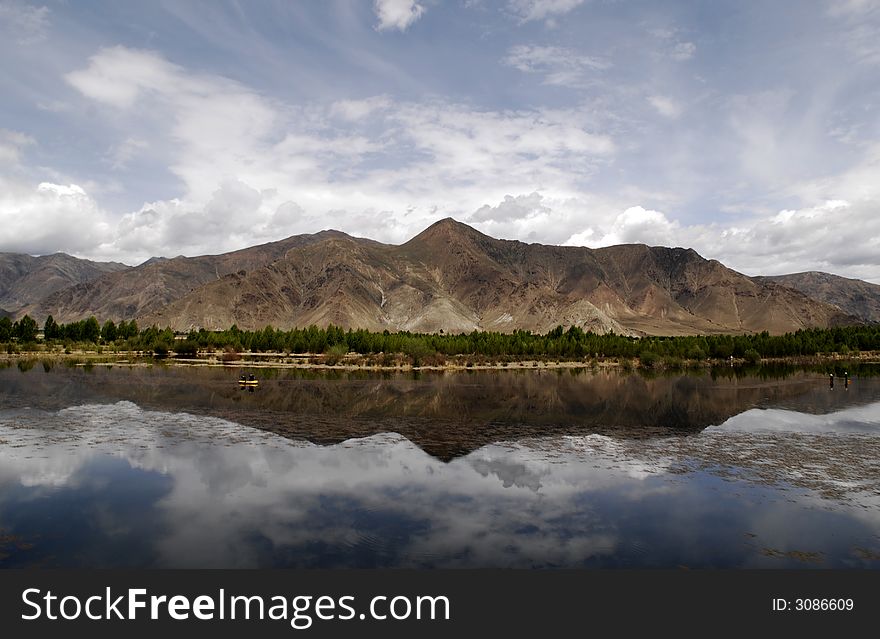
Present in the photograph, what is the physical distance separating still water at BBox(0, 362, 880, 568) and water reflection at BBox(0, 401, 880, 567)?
0.13 metres

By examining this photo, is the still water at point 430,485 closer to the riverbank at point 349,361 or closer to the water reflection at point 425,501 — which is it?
the water reflection at point 425,501

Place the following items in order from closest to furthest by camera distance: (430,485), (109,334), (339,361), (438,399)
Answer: (430,485) → (438,399) → (339,361) → (109,334)

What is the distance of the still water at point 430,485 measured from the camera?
68.7 ft

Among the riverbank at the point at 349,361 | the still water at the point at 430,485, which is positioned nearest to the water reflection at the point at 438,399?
the still water at the point at 430,485

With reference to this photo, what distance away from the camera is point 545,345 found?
6467 inches

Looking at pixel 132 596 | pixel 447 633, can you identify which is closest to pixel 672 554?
pixel 447 633

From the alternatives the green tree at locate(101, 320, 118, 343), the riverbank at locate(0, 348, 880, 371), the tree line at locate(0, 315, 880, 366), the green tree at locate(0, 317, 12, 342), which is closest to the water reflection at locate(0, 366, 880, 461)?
the riverbank at locate(0, 348, 880, 371)

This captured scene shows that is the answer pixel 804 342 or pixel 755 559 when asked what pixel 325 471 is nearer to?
pixel 755 559

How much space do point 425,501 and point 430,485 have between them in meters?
2.85

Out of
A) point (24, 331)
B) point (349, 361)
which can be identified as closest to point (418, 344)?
point (349, 361)

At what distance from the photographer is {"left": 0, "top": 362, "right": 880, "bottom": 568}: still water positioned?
20.9 m

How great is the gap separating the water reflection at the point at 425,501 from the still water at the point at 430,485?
0.42 ft

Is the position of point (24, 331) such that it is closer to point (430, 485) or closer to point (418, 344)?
point (418, 344)

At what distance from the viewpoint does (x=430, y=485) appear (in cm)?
2980
